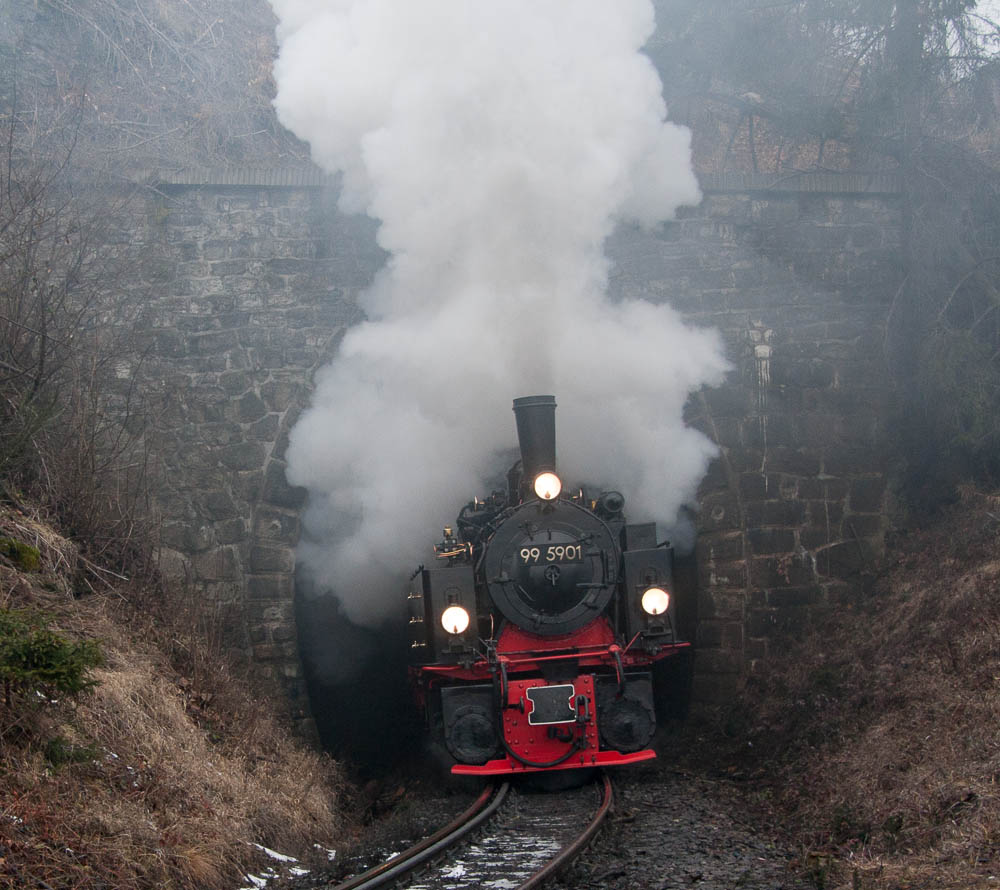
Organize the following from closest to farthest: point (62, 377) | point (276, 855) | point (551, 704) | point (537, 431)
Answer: point (276, 855)
point (551, 704)
point (537, 431)
point (62, 377)

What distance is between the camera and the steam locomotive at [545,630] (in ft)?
24.0

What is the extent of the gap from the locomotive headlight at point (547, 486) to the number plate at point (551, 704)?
1.40m

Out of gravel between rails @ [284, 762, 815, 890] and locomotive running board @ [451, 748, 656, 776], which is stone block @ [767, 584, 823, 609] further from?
locomotive running board @ [451, 748, 656, 776]

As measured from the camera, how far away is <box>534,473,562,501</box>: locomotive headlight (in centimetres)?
787

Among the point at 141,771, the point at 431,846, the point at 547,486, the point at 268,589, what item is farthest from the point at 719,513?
the point at 141,771

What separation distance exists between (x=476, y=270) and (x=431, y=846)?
5.23m

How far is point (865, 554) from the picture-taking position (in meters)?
10.4

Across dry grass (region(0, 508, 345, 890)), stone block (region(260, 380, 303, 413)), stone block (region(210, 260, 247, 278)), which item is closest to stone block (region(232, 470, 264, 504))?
stone block (region(260, 380, 303, 413))

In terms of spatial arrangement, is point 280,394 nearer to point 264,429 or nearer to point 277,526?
point 264,429

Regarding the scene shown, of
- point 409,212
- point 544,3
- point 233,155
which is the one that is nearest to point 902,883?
point 409,212

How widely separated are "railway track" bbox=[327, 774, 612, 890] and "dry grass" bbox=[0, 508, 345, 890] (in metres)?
0.74

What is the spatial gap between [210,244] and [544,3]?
3963 millimetres

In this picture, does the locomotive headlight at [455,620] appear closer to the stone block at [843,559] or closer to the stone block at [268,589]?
the stone block at [268,589]

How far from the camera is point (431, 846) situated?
5.62m
